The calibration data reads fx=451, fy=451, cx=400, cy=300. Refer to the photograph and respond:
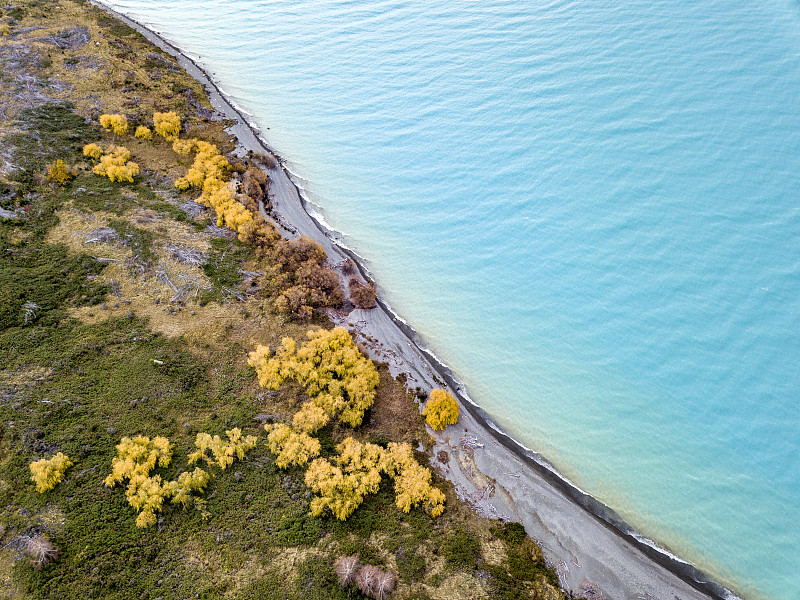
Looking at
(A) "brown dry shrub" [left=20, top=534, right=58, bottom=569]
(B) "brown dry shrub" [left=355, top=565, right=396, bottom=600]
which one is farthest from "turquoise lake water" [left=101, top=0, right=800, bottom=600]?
(A) "brown dry shrub" [left=20, top=534, right=58, bottom=569]

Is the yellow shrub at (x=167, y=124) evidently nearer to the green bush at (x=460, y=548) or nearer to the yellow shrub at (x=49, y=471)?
the yellow shrub at (x=49, y=471)

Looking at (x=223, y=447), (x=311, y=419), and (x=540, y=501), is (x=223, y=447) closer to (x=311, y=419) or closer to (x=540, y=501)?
(x=311, y=419)

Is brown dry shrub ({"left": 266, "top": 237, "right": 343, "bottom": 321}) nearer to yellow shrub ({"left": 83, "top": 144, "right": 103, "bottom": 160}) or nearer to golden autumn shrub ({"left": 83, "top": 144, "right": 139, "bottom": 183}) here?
golden autumn shrub ({"left": 83, "top": 144, "right": 139, "bottom": 183})

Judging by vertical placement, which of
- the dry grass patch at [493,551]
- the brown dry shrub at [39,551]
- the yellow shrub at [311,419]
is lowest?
the brown dry shrub at [39,551]

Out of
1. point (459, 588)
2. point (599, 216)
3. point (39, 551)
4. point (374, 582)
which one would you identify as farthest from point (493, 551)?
point (599, 216)

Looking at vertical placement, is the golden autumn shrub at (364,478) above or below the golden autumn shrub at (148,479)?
above

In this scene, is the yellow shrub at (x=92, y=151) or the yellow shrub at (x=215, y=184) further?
the yellow shrub at (x=92, y=151)

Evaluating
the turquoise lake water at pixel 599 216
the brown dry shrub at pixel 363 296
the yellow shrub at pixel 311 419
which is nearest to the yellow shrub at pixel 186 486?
the yellow shrub at pixel 311 419
